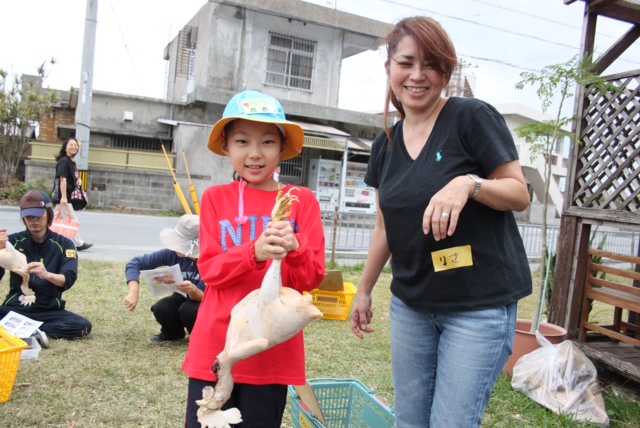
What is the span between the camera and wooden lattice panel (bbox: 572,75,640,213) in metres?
3.94

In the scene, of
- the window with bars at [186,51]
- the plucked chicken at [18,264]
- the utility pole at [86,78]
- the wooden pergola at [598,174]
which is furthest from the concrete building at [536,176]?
the plucked chicken at [18,264]

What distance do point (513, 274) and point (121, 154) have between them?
15493 mm

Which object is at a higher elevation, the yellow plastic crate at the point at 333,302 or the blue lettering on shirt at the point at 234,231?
the blue lettering on shirt at the point at 234,231

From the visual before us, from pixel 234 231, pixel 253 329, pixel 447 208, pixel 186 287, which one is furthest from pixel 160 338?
pixel 447 208

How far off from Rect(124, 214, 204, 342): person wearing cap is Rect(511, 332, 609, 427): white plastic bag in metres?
2.65

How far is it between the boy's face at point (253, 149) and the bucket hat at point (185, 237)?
222cm

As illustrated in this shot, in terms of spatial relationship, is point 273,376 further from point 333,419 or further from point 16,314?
point 16,314

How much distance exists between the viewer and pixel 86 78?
13492 mm

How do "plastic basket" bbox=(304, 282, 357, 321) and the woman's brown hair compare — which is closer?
the woman's brown hair

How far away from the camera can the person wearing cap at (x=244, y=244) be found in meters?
1.78

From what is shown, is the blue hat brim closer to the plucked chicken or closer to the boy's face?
the boy's face

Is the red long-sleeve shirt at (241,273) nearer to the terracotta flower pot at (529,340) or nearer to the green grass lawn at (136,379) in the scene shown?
the green grass lawn at (136,379)

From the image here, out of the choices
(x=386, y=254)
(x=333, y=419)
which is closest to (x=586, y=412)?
(x=333, y=419)

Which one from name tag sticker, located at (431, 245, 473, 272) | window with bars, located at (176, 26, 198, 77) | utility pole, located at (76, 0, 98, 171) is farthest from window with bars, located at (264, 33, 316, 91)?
name tag sticker, located at (431, 245, 473, 272)
